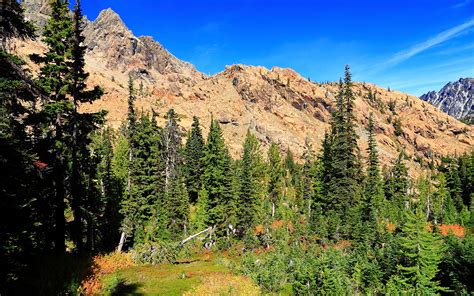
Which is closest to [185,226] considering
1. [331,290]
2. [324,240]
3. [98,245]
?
[98,245]

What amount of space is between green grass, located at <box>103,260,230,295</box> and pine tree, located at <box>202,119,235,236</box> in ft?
79.3

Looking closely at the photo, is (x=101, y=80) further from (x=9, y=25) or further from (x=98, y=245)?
(x=9, y=25)

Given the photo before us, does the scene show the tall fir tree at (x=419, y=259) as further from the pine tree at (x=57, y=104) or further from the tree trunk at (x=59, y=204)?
the pine tree at (x=57, y=104)

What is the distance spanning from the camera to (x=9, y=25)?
39.6 feet

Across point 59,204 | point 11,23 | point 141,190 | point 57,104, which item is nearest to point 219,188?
point 141,190

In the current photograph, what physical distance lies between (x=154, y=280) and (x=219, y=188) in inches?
1217

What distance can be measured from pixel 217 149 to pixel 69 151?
36951 millimetres

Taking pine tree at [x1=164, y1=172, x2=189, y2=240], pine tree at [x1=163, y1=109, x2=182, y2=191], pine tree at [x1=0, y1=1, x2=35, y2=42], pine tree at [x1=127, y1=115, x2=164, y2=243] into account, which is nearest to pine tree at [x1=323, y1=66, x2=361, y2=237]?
pine tree at [x1=164, y1=172, x2=189, y2=240]

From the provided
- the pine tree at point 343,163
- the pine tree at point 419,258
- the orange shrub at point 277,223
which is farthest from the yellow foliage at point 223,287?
the orange shrub at point 277,223

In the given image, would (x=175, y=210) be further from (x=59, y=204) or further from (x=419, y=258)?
(x=419, y=258)

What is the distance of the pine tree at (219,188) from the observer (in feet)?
154

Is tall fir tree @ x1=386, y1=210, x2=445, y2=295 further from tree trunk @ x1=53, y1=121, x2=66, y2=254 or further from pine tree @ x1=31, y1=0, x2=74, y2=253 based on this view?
pine tree @ x1=31, y1=0, x2=74, y2=253

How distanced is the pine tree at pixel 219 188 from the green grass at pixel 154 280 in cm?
2417

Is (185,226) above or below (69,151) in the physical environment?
below
